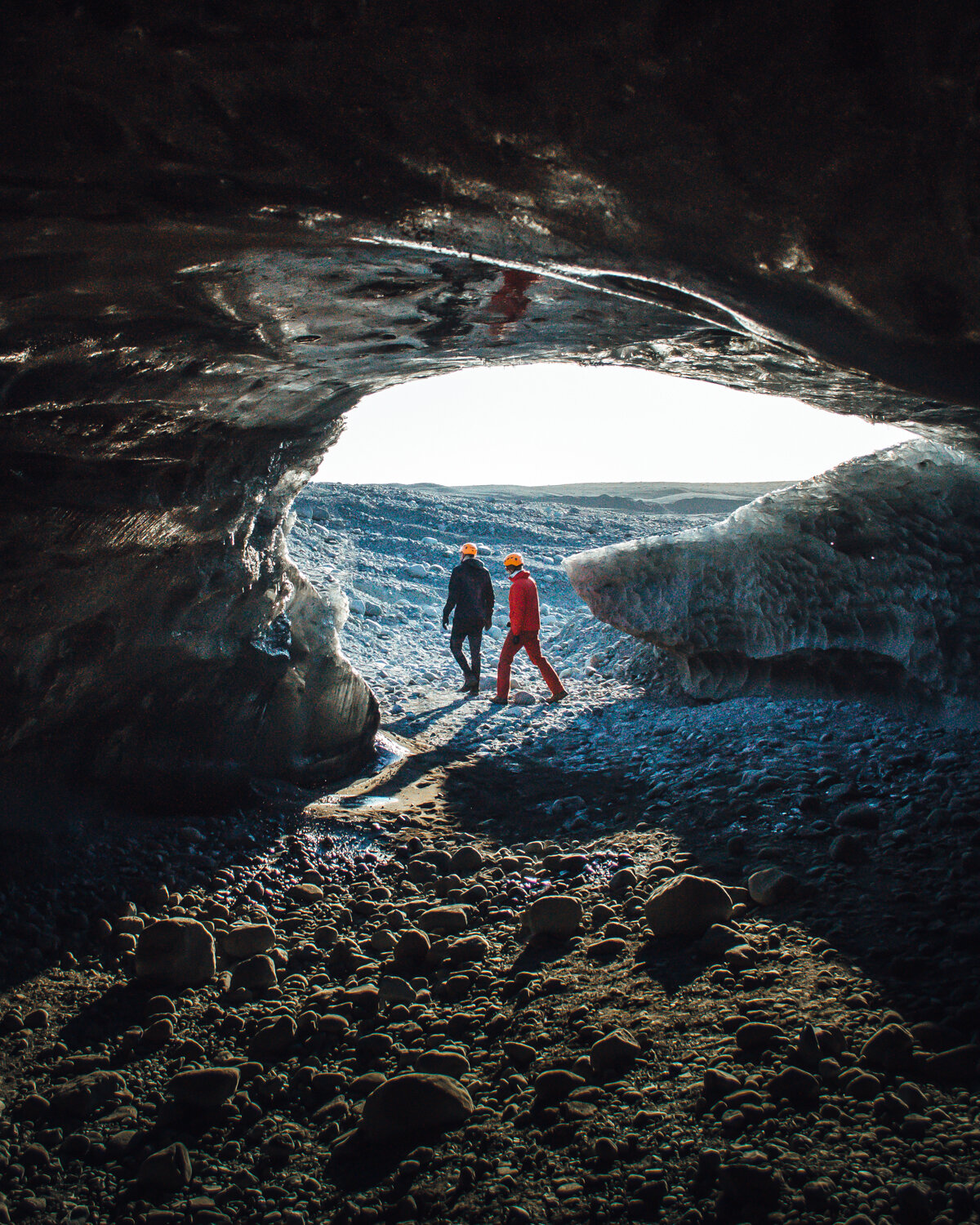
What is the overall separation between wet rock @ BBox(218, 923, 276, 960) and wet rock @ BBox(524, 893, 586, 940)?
3.07 ft

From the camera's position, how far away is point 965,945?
2219 millimetres

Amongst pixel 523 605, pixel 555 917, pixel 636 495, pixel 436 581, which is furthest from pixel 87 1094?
pixel 636 495

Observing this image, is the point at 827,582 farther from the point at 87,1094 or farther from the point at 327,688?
the point at 87,1094

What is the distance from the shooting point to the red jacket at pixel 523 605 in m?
6.83

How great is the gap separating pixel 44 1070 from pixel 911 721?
4.65m

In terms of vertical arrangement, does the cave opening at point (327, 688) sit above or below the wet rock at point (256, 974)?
above

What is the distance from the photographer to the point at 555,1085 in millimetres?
1828

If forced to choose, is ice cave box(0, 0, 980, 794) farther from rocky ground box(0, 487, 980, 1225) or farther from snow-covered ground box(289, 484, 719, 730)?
snow-covered ground box(289, 484, 719, 730)

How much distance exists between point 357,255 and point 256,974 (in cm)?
232

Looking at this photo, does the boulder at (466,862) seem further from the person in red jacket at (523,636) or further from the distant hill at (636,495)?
the distant hill at (636,495)

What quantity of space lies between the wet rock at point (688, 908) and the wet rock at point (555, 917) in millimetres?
262

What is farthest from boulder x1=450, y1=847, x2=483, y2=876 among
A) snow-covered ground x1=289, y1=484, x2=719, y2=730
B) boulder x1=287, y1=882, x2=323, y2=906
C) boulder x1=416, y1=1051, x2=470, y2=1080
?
snow-covered ground x1=289, y1=484, x2=719, y2=730

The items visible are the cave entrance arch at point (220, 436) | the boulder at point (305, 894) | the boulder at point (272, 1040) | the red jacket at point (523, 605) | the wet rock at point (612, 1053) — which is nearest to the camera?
the wet rock at point (612, 1053)

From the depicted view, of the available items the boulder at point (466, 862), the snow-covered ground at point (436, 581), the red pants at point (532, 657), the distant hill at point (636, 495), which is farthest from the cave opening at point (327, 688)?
the distant hill at point (636, 495)
